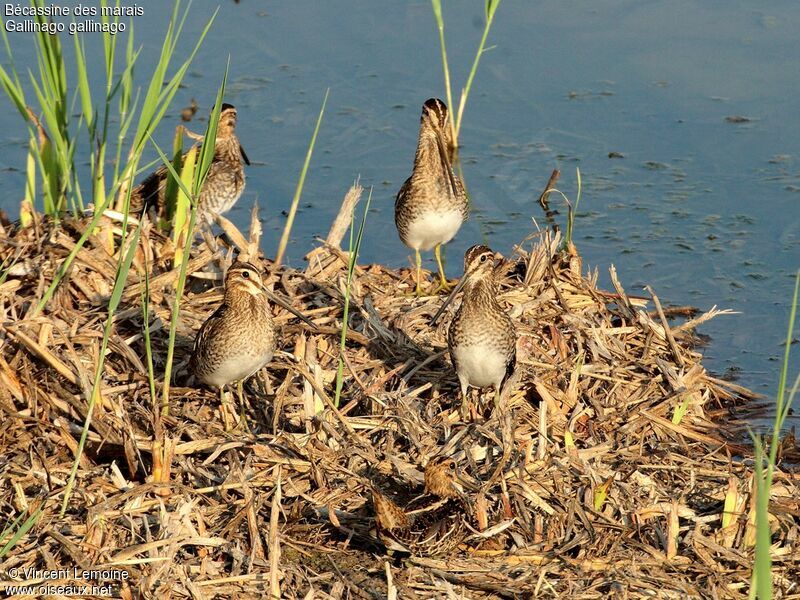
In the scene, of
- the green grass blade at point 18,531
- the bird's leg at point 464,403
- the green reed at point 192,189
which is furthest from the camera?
the bird's leg at point 464,403

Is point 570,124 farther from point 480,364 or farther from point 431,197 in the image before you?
point 480,364

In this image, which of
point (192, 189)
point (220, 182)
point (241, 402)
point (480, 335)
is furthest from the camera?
point (220, 182)

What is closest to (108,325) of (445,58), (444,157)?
(444,157)

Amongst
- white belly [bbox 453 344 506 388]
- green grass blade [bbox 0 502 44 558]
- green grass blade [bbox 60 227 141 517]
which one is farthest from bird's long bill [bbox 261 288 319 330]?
green grass blade [bbox 0 502 44 558]

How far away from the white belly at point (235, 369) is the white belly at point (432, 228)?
185 centimetres

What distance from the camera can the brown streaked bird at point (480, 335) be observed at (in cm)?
527

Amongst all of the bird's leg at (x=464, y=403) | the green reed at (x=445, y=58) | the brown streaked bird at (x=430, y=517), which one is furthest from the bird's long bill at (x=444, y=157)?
the brown streaked bird at (x=430, y=517)

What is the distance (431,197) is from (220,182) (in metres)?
1.64

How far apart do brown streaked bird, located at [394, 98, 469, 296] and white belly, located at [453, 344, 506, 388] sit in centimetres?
144

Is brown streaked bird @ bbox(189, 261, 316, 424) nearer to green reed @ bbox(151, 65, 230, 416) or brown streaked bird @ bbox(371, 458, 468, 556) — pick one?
green reed @ bbox(151, 65, 230, 416)

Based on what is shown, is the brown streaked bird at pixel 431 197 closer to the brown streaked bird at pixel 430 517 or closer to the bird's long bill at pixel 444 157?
the bird's long bill at pixel 444 157

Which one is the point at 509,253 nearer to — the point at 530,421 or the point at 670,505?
the point at 530,421

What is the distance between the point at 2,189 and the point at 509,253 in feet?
12.2

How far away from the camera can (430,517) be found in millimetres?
4504
